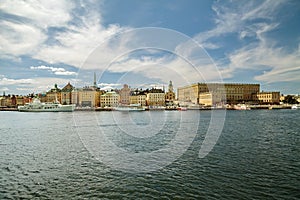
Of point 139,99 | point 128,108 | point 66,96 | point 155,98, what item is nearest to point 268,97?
point 155,98

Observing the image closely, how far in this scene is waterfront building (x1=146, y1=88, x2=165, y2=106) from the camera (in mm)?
134250

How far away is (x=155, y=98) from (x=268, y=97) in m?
71.0

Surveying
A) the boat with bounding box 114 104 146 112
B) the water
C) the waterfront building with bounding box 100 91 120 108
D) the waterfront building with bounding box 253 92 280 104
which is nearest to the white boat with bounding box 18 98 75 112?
the boat with bounding box 114 104 146 112

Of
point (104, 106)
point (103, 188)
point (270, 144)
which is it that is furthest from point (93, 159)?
point (104, 106)

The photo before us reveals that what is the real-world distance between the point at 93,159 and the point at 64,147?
5579mm

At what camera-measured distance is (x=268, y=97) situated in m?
150

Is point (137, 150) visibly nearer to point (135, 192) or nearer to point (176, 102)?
point (135, 192)

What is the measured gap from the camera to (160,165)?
1409 cm

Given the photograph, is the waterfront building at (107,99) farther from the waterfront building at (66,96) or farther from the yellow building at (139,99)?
the waterfront building at (66,96)

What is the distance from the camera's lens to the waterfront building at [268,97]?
14779 cm

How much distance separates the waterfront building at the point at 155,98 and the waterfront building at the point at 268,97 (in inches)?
2524

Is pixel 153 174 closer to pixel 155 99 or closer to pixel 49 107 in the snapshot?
pixel 49 107

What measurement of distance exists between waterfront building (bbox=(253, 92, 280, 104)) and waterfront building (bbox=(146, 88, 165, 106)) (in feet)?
210

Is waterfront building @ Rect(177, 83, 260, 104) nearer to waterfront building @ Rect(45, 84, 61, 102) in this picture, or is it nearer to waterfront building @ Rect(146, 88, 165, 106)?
waterfront building @ Rect(146, 88, 165, 106)
